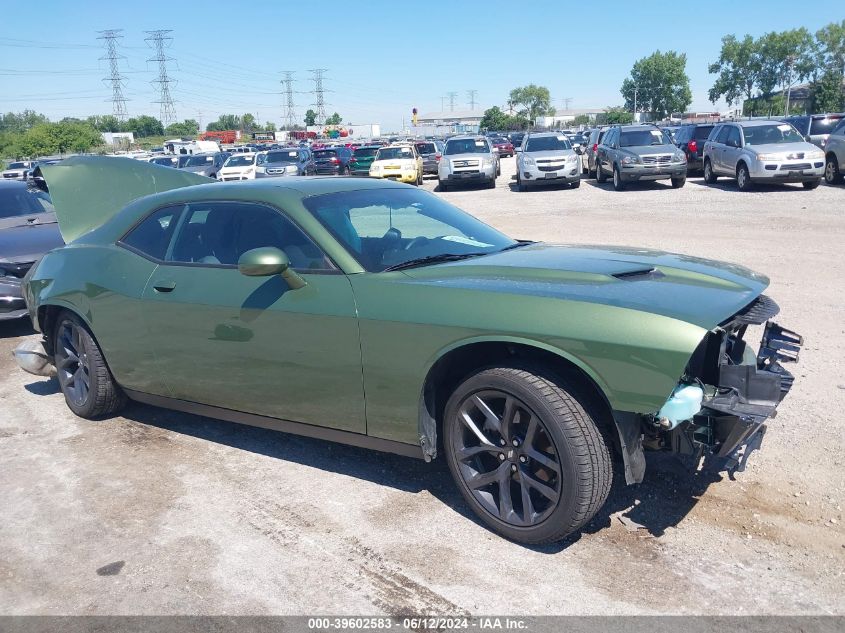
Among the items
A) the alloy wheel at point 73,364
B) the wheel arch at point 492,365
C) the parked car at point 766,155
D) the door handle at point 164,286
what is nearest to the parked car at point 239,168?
the parked car at point 766,155

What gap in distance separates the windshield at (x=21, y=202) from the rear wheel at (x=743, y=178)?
54.0ft

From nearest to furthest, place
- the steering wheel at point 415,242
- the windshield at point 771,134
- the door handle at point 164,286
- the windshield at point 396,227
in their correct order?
the windshield at point 396,227, the steering wheel at point 415,242, the door handle at point 164,286, the windshield at point 771,134

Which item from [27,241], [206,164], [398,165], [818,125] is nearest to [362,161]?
Result: [398,165]

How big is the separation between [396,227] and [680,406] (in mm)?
2002

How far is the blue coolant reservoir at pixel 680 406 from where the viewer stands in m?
3.04

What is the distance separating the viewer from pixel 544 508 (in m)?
3.37

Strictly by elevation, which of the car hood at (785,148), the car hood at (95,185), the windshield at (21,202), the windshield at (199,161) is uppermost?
the car hood at (95,185)

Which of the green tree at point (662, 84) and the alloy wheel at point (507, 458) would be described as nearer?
the alloy wheel at point (507, 458)

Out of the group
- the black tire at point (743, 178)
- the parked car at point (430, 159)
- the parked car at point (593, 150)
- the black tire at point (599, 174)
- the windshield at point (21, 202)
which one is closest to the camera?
the windshield at point (21, 202)

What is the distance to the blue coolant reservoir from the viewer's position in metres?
3.04

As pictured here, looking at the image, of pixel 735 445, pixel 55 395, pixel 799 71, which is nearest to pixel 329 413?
pixel 735 445

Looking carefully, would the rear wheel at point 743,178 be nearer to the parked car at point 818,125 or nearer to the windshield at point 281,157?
the parked car at point 818,125

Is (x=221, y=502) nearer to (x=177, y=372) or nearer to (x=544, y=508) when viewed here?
(x=177, y=372)

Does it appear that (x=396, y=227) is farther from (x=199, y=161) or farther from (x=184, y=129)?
(x=184, y=129)
